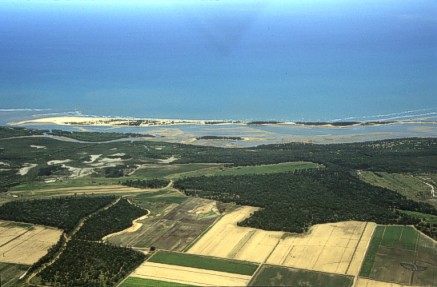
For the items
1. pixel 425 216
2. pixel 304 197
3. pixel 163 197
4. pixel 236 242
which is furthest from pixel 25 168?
pixel 425 216

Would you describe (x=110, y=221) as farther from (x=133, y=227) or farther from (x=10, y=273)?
(x=10, y=273)

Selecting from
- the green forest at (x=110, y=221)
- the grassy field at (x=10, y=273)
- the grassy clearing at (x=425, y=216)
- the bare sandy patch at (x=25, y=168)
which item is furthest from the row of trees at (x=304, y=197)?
the bare sandy patch at (x=25, y=168)

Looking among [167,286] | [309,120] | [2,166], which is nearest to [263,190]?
[167,286]

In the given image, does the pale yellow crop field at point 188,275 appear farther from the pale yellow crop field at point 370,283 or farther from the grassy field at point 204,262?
the pale yellow crop field at point 370,283

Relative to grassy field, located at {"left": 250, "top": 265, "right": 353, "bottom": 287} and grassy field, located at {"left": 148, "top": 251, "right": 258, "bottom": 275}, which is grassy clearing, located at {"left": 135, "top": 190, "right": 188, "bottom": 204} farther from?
grassy field, located at {"left": 250, "top": 265, "right": 353, "bottom": 287}

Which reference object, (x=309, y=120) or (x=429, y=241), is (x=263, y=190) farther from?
(x=309, y=120)

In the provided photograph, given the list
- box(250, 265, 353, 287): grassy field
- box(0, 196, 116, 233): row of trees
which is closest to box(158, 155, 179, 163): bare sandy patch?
box(0, 196, 116, 233): row of trees

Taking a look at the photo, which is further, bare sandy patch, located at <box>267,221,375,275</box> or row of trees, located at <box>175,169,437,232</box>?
row of trees, located at <box>175,169,437,232</box>

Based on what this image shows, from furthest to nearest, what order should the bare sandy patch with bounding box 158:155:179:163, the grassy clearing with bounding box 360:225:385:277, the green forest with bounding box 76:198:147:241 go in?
the bare sandy patch with bounding box 158:155:179:163 < the green forest with bounding box 76:198:147:241 < the grassy clearing with bounding box 360:225:385:277
